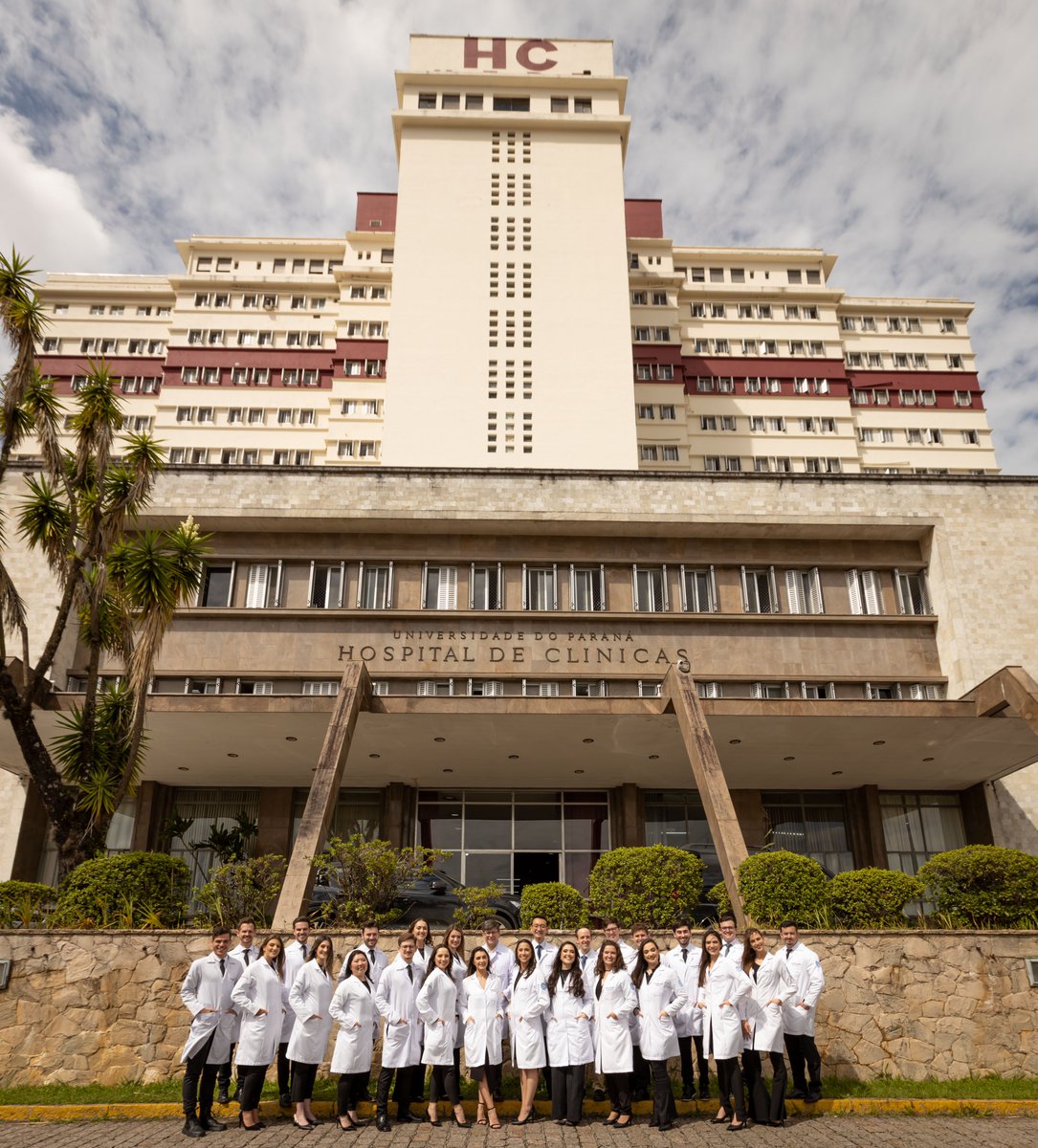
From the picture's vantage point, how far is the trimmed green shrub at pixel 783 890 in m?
12.5

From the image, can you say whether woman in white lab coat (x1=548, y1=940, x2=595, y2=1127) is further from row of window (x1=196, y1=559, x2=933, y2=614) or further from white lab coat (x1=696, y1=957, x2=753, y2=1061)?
row of window (x1=196, y1=559, x2=933, y2=614)

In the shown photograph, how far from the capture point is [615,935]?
11562mm

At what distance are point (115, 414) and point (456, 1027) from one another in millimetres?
11069

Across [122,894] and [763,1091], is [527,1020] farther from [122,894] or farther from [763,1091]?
[122,894]

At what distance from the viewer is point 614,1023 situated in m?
9.58

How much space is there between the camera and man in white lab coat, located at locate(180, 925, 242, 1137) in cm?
908

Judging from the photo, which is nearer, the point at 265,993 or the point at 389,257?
the point at 265,993

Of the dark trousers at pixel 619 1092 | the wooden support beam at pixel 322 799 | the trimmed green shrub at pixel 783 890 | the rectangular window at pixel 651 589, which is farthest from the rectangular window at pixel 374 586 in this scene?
the dark trousers at pixel 619 1092

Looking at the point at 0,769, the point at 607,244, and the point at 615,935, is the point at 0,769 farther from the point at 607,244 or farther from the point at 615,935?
the point at 607,244

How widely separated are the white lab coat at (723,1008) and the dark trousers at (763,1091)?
20 cm

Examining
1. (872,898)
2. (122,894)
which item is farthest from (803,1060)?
(122,894)

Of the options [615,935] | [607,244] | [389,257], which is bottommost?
[615,935]

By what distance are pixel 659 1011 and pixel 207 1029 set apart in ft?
14.7

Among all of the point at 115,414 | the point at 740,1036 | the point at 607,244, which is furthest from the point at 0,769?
the point at 607,244
